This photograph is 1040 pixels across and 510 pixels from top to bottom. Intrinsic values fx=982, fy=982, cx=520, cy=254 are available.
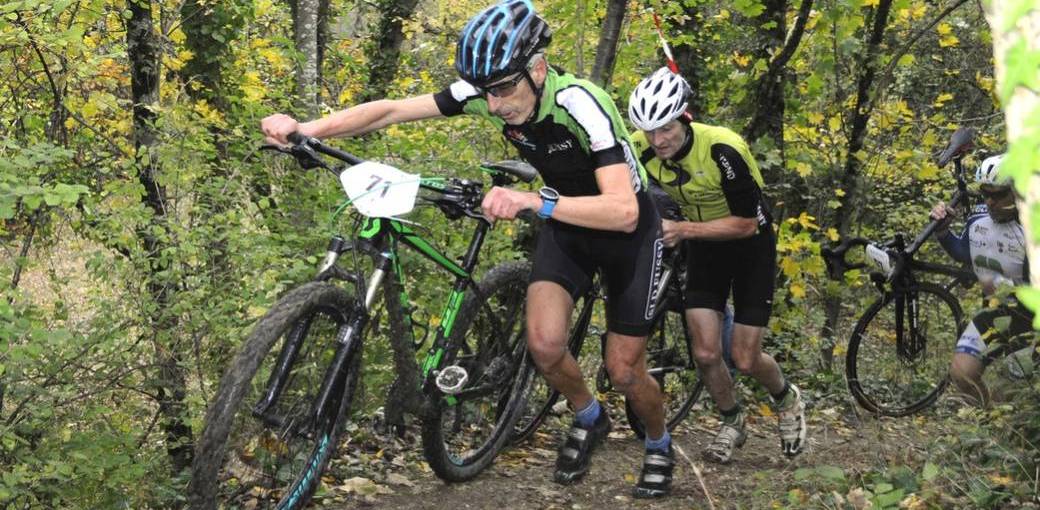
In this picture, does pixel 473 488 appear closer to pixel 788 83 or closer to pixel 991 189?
pixel 991 189

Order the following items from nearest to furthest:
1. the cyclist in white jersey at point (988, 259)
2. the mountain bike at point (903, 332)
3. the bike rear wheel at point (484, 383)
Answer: the bike rear wheel at point (484, 383), the cyclist in white jersey at point (988, 259), the mountain bike at point (903, 332)

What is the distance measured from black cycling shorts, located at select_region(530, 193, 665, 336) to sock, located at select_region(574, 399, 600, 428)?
58cm

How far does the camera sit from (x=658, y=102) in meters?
5.37

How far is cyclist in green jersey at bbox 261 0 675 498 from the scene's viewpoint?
13.8 ft

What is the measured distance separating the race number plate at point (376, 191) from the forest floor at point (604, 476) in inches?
63.9

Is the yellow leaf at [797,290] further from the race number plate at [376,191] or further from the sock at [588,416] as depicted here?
the race number plate at [376,191]

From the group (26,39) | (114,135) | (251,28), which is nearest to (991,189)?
(26,39)

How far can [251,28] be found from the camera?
13.4m

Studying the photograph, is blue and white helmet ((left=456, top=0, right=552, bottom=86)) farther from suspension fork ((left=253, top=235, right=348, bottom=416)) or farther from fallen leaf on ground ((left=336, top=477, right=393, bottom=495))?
fallen leaf on ground ((left=336, top=477, right=393, bottom=495))

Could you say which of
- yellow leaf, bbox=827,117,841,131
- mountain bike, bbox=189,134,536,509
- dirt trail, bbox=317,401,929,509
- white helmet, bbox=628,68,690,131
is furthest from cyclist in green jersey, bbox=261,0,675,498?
yellow leaf, bbox=827,117,841,131

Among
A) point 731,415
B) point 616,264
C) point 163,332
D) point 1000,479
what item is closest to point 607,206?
point 616,264

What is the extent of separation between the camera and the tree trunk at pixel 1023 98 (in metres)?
1.14

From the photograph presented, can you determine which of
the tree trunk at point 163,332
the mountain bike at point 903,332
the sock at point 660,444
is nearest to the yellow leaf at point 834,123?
the mountain bike at point 903,332

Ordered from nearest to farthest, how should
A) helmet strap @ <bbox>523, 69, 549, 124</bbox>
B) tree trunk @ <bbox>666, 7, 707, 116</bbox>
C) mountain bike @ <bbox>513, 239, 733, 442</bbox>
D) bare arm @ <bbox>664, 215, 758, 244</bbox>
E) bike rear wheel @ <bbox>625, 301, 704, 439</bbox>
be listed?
helmet strap @ <bbox>523, 69, 549, 124</bbox>, bare arm @ <bbox>664, 215, 758, 244</bbox>, mountain bike @ <bbox>513, 239, 733, 442</bbox>, bike rear wheel @ <bbox>625, 301, 704, 439</bbox>, tree trunk @ <bbox>666, 7, 707, 116</bbox>
